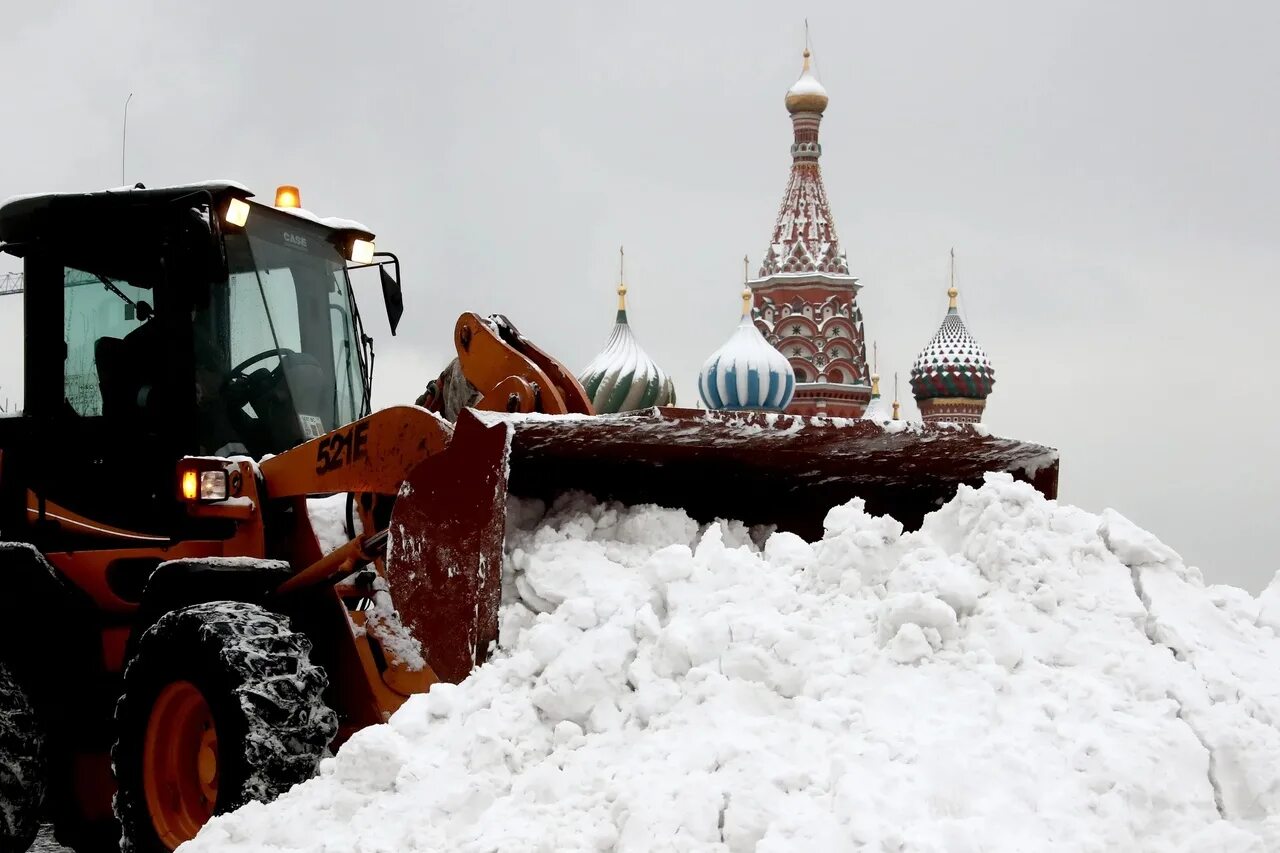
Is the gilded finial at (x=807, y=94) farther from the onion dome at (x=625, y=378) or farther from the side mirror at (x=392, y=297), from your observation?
the side mirror at (x=392, y=297)

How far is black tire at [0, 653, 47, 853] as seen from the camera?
539 cm

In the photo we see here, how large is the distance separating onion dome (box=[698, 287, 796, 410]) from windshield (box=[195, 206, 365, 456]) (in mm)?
30152

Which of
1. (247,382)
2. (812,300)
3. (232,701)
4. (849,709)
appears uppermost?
(812,300)

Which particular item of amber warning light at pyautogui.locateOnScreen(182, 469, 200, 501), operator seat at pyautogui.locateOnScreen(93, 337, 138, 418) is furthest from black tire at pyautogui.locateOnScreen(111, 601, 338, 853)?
operator seat at pyautogui.locateOnScreen(93, 337, 138, 418)

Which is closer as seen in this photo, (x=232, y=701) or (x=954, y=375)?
(x=232, y=701)

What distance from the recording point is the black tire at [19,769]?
5.39 meters

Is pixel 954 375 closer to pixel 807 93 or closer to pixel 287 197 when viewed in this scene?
pixel 807 93

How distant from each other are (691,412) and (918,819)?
170 cm

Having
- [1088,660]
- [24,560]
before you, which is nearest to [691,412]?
[1088,660]

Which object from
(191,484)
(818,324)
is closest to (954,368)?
(818,324)

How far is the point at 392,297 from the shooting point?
20.9 feet

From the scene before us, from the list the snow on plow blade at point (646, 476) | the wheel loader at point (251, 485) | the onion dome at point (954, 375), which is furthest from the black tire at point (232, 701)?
the onion dome at point (954, 375)

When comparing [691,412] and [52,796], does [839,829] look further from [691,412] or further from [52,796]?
[52,796]

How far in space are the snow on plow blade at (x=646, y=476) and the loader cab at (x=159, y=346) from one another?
119cm
